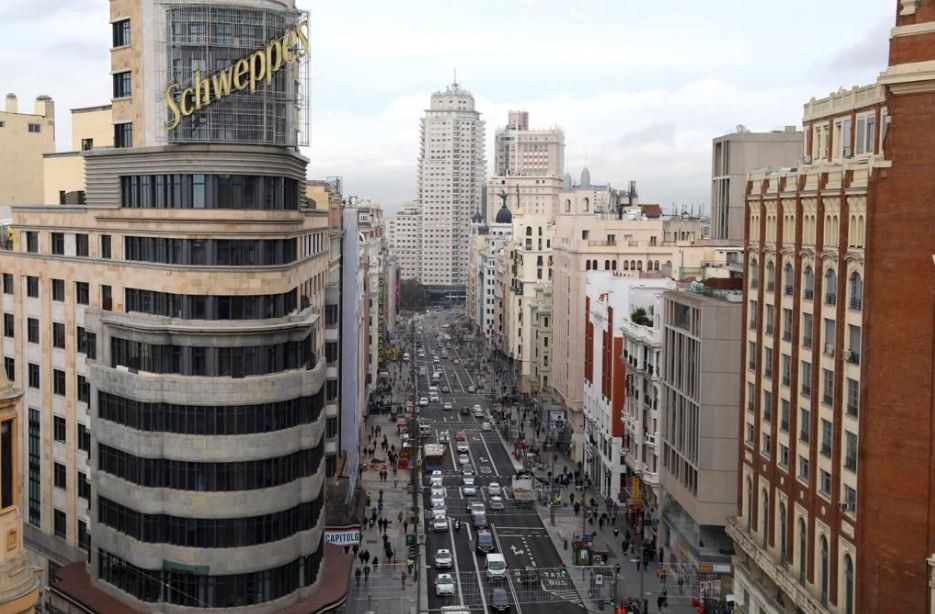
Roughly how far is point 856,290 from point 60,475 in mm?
43380

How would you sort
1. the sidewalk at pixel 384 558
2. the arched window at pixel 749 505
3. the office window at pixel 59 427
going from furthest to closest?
the sidewalk at pixel 384 558 → the arched window at pixel 749 505 → the office window at pixel 59 427

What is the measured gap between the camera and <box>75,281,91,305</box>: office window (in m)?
59.2

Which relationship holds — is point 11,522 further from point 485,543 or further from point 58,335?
point 485,543

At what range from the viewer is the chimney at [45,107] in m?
96.4

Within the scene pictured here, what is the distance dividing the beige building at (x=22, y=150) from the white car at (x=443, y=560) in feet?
145

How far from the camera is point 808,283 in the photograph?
2154 inches

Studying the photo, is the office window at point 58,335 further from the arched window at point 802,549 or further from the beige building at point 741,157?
the beige building at point 741,157

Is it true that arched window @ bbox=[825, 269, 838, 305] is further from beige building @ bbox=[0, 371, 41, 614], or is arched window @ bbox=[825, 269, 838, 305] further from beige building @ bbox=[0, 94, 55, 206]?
beige building @ bbox=[0, 94, 55, 206]

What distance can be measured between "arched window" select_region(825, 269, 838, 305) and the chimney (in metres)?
70.0

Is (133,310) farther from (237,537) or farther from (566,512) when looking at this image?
(566,512)

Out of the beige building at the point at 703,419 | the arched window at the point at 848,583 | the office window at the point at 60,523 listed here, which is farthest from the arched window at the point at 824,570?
the office window at the point at 60,523

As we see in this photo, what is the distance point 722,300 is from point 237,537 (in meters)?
33.4

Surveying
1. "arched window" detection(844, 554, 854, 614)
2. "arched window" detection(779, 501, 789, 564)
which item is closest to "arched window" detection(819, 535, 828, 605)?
"arched window" detection(844, 554, 854, 614)

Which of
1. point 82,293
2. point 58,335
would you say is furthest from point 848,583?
point 58,335
